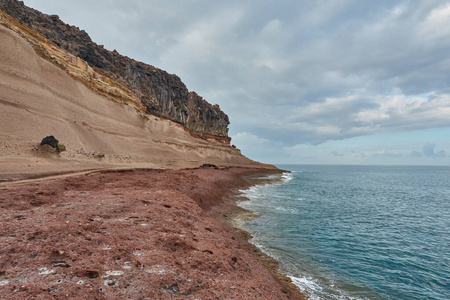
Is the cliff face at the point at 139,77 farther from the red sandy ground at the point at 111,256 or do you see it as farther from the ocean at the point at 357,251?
the red sandy ground at the point at 111,256

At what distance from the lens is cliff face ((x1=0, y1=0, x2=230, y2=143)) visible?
109ft

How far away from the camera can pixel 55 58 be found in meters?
25.3

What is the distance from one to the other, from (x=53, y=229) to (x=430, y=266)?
15.1 metres

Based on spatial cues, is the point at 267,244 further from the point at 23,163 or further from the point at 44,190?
the point at 23,163

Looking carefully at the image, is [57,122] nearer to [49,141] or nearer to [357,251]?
[49,141]

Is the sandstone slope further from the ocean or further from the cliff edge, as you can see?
the ocean

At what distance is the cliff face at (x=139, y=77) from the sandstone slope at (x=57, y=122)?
8993 mm

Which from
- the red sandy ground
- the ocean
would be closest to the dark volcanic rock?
the red sandy ground

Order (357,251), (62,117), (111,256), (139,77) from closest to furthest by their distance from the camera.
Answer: (111,256) → (357,251) → (62,117) → (139,77)

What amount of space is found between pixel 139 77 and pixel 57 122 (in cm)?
3286

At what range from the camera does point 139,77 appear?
49.6 metres

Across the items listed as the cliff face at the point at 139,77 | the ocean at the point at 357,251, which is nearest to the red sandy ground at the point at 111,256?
the ocean at the point at 357,251

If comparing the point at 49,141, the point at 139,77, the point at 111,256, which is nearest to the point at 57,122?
the point at 49,141

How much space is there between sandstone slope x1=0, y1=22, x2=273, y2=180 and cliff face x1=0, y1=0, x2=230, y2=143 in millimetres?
8993
